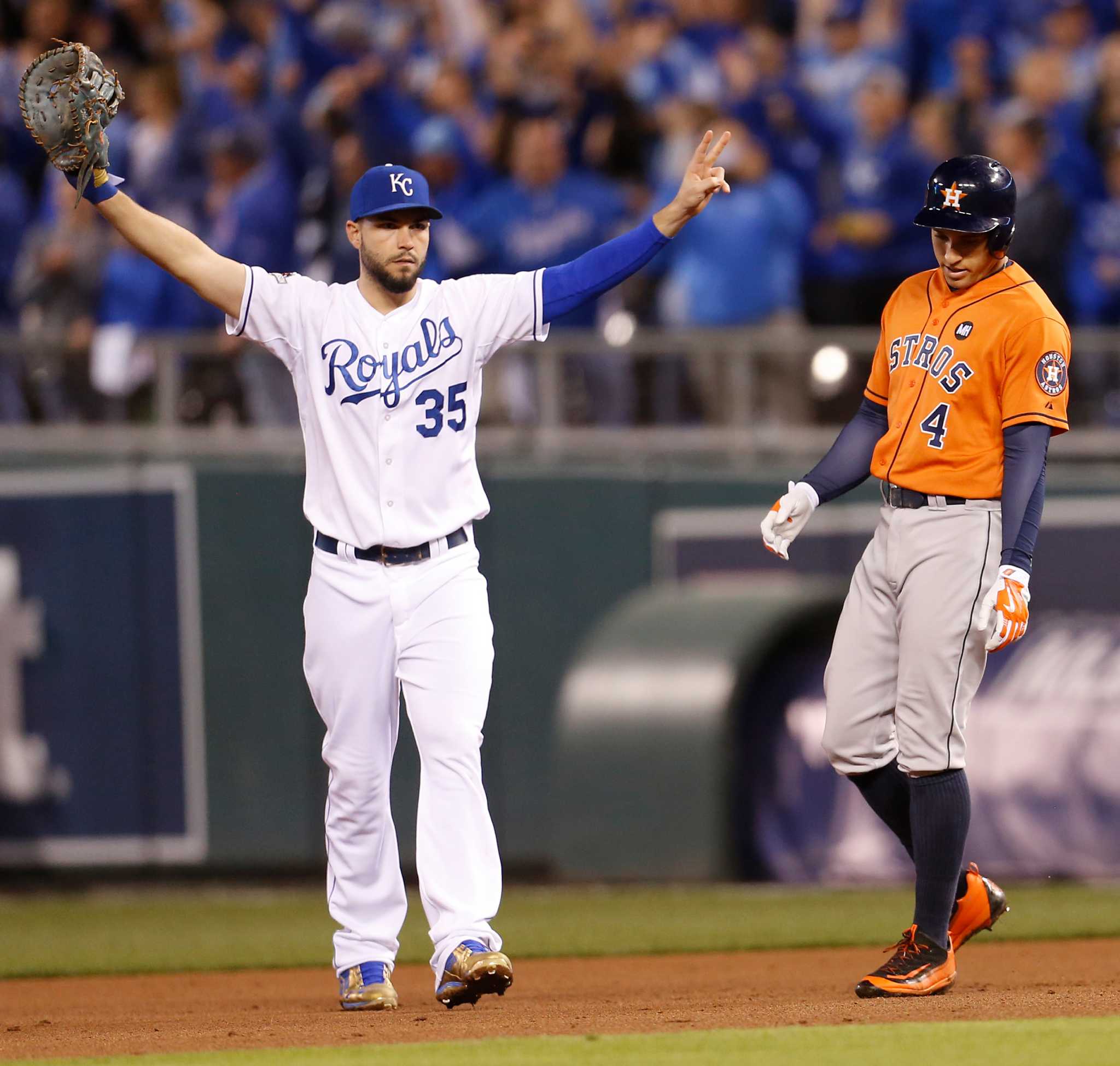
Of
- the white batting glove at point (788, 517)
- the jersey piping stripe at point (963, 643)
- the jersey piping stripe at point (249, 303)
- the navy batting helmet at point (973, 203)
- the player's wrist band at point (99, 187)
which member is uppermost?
the player's wrist band at point (99, 187)

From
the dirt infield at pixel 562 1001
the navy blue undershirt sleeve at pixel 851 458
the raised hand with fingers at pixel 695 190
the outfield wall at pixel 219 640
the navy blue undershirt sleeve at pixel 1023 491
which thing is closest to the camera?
the dirt infield at pixel 562 1001

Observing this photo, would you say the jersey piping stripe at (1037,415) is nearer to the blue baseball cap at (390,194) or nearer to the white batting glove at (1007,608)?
the white batting glove at (1007,608)

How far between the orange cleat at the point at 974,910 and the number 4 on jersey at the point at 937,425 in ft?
3.65

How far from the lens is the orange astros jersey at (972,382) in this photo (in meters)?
4.97

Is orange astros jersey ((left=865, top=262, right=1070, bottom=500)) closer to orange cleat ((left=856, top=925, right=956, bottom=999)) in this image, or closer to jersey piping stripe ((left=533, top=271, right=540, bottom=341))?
jersey piping stripe ((left=533, top=271, right=540, bottom=341))

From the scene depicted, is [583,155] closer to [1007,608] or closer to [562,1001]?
[562,1001]

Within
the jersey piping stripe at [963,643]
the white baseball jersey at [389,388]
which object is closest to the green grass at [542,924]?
the jersey piping stripe at [963,643]

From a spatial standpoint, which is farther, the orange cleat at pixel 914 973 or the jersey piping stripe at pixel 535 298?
the jersey piping stripe at pixel 535 298

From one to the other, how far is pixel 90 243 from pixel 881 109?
4.23 meters

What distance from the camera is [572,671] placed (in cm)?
908

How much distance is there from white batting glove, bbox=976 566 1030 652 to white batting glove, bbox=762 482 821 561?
60 cm

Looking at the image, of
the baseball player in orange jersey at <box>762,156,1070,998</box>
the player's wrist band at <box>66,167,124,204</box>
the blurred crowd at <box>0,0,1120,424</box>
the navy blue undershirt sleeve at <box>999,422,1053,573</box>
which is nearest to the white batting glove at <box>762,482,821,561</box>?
the baseball player in orange jersey at <box>762,156,1070,998</box>

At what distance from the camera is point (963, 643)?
198 inches

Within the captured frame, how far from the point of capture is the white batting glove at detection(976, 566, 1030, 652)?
4801mm
